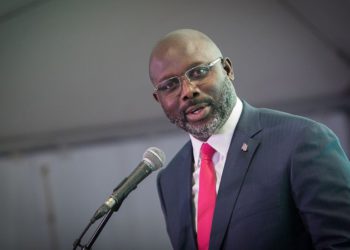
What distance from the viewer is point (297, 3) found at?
119 inches

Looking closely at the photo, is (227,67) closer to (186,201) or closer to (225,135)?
(225,135)

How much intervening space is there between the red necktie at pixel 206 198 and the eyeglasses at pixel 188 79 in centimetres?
27

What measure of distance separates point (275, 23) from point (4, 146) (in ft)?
7.99

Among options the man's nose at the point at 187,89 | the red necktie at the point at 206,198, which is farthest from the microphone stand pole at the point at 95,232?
the man's nose at the point at 187,89

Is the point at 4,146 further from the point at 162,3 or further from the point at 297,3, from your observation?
the point at 297,3

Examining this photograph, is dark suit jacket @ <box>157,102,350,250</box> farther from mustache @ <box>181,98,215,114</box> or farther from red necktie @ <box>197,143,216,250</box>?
mustache @ <box>181,98,215,114</box>

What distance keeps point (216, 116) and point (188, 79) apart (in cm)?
18

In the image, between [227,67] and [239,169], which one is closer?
[239,169]

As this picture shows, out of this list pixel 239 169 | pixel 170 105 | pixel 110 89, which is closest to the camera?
pixel 239 169

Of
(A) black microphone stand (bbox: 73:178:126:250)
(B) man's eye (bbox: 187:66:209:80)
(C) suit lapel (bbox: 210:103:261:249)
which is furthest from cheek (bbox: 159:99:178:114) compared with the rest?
(A) black microphone stand (bbox: 73:178:126:250)

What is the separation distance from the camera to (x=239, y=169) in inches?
56.2

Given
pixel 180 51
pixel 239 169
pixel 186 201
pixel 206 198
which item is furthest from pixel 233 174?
pixel 180 51

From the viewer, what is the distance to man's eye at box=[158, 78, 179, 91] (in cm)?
150

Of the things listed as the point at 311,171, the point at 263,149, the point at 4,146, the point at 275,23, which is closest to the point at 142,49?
the point at 275,23
